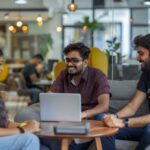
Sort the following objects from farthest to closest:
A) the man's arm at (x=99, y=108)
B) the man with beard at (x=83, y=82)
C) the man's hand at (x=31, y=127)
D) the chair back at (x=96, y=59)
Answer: the chair back at (x=96, y=59) → the man with beard at (x=83, y=82) → the man's arm at (x=99, y=108) → the man's hand at (x=31, y=127)

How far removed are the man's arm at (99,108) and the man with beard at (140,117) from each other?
0.66 feet

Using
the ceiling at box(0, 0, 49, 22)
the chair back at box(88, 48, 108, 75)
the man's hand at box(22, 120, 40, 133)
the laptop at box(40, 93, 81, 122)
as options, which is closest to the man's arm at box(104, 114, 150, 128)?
the laptop at box(40, 93, 81, 122)

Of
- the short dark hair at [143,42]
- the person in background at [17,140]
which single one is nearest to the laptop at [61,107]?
the person in background at [17,140]

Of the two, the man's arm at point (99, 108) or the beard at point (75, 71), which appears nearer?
the man's arm at point (99, 108)

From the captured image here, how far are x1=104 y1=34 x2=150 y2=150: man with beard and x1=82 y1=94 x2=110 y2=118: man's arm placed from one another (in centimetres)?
20

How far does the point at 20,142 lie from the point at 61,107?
1.60ft

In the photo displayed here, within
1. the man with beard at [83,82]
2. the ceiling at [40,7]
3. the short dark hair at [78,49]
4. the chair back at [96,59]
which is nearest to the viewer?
the man with beard at [83,82]

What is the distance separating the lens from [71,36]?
12969 mm

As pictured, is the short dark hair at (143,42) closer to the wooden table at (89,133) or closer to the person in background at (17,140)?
the wooden table at (89,133)

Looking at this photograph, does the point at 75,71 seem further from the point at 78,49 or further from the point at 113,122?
the point at 113,122

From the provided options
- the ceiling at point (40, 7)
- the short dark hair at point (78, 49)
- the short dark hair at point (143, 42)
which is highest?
the ceiling at point (40, 7)

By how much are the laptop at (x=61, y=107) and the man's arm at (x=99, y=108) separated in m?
0.37

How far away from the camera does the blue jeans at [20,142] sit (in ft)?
8.41

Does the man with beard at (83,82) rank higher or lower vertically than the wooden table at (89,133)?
higher
